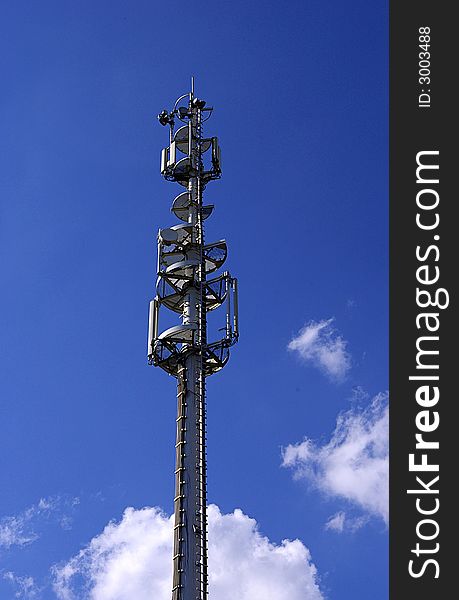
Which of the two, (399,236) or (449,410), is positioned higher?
(399,236)

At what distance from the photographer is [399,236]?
29484 mm

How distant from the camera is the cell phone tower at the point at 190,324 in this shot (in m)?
47.7

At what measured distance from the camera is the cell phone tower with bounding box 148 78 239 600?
156 ft

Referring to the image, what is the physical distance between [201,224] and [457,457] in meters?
33.1

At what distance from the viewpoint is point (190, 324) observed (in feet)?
176

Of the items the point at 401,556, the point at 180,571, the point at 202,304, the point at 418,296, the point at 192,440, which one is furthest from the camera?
the point at 202,304

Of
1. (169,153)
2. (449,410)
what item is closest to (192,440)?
(169,153)

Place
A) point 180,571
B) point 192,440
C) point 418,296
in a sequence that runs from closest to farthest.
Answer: point 418,296
point 180,571
point 192,440

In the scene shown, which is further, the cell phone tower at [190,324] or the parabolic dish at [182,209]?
the parabolic dish at [182,209]

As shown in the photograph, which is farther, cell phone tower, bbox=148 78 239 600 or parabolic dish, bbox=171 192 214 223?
parabolic dish, bbox=171 192 214 223

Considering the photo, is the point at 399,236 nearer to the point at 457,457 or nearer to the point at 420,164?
the point at 420,164

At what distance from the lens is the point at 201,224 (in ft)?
190

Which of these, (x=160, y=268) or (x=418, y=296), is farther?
(x=160, y=268)

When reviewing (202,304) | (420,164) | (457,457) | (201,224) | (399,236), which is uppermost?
(201,224)
